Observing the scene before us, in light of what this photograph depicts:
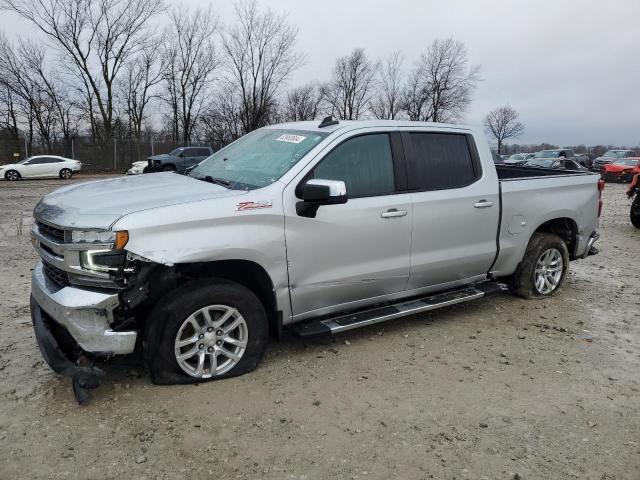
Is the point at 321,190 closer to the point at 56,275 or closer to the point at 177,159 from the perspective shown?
the point at 56,275

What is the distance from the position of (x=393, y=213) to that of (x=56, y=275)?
253 cm

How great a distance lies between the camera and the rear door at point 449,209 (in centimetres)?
429

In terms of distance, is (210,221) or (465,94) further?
(465,94)

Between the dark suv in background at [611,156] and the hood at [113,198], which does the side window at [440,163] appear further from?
the dark suv in background at [611,156]

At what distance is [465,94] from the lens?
4816 cm

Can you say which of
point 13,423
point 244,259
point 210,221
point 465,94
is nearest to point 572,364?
point 244,259

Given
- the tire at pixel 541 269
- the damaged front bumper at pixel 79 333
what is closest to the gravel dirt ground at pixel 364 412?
the damaged front bumper at pixel 79 333

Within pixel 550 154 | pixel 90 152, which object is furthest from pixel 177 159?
pixel 550 154

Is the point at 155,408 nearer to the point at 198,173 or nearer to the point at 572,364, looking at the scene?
the point at 198,173

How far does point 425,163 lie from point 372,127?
0.62 meters

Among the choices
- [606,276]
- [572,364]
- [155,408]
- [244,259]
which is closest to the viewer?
[155,408]

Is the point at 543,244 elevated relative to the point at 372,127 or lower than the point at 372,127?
lower

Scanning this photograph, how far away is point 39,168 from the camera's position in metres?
25.8

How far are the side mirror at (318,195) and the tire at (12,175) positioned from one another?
86.9 feet
